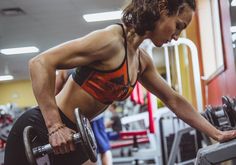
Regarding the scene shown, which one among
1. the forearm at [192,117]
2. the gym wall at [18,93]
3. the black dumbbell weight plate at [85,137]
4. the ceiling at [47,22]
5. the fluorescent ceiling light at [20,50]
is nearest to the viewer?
the black dumbbell weight plate at [85,137]

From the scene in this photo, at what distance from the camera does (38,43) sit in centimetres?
920

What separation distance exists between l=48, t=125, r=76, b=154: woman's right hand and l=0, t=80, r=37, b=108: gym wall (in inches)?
529

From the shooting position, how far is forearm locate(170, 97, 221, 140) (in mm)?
1756

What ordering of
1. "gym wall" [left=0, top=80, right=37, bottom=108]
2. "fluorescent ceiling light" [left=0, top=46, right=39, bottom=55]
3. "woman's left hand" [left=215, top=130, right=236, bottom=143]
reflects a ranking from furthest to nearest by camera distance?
"gym wall" [left=0, top=80, right=37, bottom=108], "fluorescent ceiling light" [left=0, top=46, right=39, bottom=55], "woman's left hand" [left=215, top=130, right=236, bottom=143]

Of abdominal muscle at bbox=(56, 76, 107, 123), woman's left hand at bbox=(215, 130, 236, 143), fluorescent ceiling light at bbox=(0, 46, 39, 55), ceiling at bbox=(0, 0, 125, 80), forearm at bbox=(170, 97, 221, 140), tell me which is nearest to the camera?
woman's left hand at bbox=(215, 130, 236, 143)

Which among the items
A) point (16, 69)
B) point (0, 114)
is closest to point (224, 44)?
point (0, 114)

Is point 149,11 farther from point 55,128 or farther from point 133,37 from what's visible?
point 55,128

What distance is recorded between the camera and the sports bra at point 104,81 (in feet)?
5.01

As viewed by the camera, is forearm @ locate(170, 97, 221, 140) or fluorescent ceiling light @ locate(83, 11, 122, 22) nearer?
forearm @ locate(170, 97, 221, 140)

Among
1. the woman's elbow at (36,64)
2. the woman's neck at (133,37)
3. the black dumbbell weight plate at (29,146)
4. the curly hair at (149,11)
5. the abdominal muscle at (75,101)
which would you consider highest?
the curly hair at (149,11)

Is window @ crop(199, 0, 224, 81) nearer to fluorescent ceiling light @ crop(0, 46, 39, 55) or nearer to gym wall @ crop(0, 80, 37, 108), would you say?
fluorescent ceiling light @ crop(0, 46, 39, 55)

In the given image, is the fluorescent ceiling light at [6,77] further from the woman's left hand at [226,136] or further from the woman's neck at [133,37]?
the woman's left hand at [226,136]

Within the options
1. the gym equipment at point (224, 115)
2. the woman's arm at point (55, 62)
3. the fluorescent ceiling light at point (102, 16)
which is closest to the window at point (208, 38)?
the gym equipment at point (224, 115)

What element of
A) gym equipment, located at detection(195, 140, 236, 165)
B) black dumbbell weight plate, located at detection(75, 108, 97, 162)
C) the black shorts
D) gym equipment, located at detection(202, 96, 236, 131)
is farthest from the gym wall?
gym equipment, located at detection(195, 140, 236, 165)
